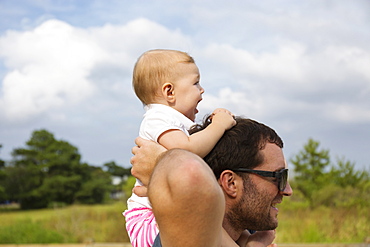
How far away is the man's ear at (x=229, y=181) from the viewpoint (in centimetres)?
181

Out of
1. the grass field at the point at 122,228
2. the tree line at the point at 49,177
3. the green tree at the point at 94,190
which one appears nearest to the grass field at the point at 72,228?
the grass field at the point at 122,228

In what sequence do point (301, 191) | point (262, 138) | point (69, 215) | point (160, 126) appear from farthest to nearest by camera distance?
1. point (301, 191)
2. point (69, 215)
3. point (160, 126)
4. point (262, 138)

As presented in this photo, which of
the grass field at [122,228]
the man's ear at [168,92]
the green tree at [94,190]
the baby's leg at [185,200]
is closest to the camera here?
the baby's leg at [185,200]

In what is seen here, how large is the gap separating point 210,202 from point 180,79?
4.57 ft

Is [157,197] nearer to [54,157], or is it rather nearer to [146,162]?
[146,162]

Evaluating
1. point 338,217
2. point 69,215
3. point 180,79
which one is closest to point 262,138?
Result: point 180,79

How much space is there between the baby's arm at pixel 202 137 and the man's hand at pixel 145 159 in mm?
77

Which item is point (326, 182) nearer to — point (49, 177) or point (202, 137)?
point (202, 137)

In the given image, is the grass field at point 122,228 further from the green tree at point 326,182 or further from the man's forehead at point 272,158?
the man's forehead at point 272,158

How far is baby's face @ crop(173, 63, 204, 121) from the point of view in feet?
7.97

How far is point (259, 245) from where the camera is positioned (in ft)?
6.48

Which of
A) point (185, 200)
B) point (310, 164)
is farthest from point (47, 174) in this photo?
point (185, 200)

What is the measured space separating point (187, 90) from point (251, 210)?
0.82m

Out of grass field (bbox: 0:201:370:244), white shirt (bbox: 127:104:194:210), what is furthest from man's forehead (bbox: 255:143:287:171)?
grass field (bbox: 0:201:370:244)
